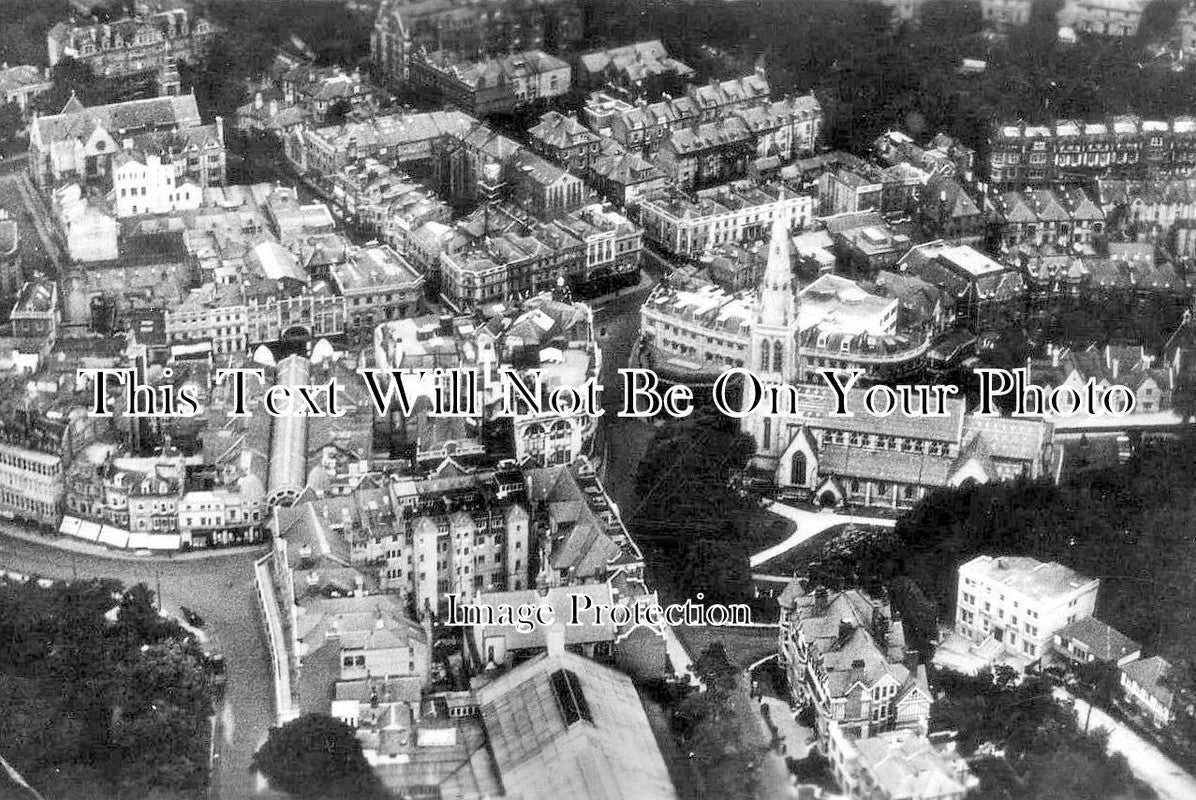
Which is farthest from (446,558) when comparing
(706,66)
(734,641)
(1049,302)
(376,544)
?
(706,66)

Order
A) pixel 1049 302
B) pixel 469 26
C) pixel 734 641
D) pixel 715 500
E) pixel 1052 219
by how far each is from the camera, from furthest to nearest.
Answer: pixel 469 26
pixel 1052 219
pixel 1049 302
pixel 715 500
pixel 734 641

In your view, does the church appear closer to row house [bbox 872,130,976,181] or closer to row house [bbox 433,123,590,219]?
row house [bbox 433,123,590,219]

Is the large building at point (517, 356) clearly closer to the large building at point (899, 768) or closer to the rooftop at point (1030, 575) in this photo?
the rooftop at point (1030, 575)

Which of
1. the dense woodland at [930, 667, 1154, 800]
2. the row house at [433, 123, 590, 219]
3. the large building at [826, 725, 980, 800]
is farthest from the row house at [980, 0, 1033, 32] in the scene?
the large building at [826, 725, 980, 800]

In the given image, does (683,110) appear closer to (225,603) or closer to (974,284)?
(974,284)

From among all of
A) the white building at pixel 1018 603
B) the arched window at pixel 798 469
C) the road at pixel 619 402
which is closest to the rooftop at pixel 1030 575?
the white building at pixel 1018 603

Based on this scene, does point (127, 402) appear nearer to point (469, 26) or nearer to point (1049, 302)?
point (469, 26)
